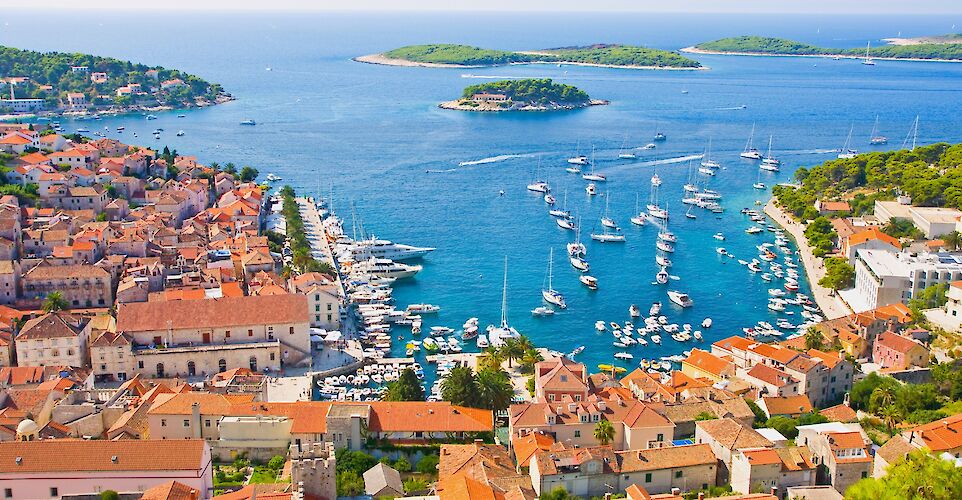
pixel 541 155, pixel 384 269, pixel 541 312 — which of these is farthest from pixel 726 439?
pixel 541 155

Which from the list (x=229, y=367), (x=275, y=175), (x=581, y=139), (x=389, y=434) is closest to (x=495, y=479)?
(x=389, y=434)

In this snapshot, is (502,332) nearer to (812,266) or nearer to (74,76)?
(812,266)

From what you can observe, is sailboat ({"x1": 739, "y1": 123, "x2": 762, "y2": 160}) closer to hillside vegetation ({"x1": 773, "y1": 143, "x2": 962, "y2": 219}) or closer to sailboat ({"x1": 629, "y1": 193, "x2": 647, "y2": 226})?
hillside vegetation ({"x1": 773, "y1": 143, "x2": 962, "y2": 219})

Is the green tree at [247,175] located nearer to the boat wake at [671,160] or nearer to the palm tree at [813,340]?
the boat wake at [671,160]

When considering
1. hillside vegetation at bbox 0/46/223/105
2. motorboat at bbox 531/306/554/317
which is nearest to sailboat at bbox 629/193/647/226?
motorboat at bbox 531/306/554/317

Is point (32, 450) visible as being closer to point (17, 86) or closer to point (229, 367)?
point (229, 367)

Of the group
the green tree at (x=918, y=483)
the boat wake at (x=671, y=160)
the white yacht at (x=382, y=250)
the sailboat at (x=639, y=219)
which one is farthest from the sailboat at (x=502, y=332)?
the boat wake at (x=671, y=160)
